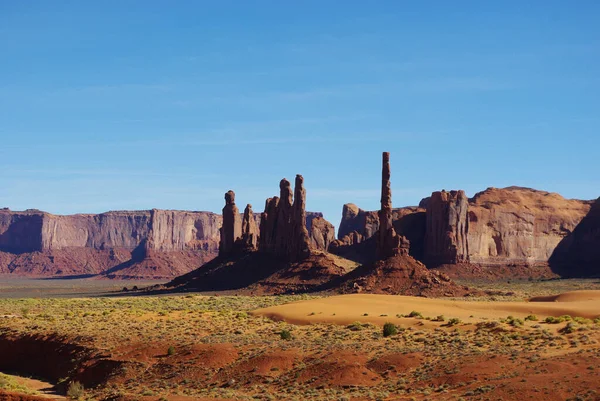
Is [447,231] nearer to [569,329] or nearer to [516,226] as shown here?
[516,226]

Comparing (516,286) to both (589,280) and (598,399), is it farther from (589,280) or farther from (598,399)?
(598,399)

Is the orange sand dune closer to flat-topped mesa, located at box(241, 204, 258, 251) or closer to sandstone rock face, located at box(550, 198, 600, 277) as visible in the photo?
sandstone rock face, located at box(550, 198, 600, 277)

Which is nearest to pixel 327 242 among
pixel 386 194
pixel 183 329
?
pixel 386 194

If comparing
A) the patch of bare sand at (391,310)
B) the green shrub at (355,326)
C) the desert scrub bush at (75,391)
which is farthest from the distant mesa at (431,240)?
the desert scrub bush at (75,391)

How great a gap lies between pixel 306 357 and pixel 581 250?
121 meters

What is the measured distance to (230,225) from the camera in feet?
457

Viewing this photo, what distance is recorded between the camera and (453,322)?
48.6 meters

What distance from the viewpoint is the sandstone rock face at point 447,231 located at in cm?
13625

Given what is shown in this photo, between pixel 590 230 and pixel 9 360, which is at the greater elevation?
pixel 590 230

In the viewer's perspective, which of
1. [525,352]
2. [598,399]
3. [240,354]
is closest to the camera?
[598,399]

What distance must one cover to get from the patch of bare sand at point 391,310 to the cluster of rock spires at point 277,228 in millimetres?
47493

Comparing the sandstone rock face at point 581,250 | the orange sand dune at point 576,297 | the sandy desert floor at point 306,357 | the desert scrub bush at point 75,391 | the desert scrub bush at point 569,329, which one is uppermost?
the sandstone rock face at point 581,250

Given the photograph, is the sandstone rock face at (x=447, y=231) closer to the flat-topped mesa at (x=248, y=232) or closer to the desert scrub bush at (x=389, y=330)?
the flat-topped mesa at (x=248, y=232)

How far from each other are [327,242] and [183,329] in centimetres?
10393
